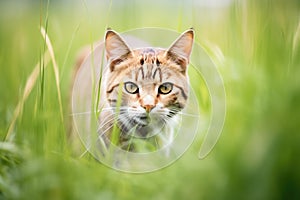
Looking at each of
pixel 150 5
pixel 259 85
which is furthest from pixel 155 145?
pixel 150 5

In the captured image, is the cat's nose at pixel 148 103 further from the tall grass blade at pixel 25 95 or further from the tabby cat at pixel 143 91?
the tall grass blade at pixel 25 95

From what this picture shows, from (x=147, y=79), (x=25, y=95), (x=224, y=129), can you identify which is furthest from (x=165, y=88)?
(x=25, y=95)

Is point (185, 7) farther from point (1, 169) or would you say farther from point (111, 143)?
point (1, 169)

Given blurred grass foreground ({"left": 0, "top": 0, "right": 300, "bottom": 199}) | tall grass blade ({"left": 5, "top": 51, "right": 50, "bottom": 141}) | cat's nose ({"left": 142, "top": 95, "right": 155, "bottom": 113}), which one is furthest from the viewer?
tall grass blade ({"left": 5, "top": 51, "right": 50, "bottom": 141})

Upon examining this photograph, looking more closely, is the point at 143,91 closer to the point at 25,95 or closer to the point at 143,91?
the point at 143,91

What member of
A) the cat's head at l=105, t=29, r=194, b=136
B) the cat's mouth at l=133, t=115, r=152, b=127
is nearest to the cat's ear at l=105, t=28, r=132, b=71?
the cat's head at l=105, t=29, r=194, b=136

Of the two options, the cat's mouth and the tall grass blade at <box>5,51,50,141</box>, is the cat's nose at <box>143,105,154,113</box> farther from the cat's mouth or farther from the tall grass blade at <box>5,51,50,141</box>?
the tall grass blade at <box>5,51,50,141</box>
